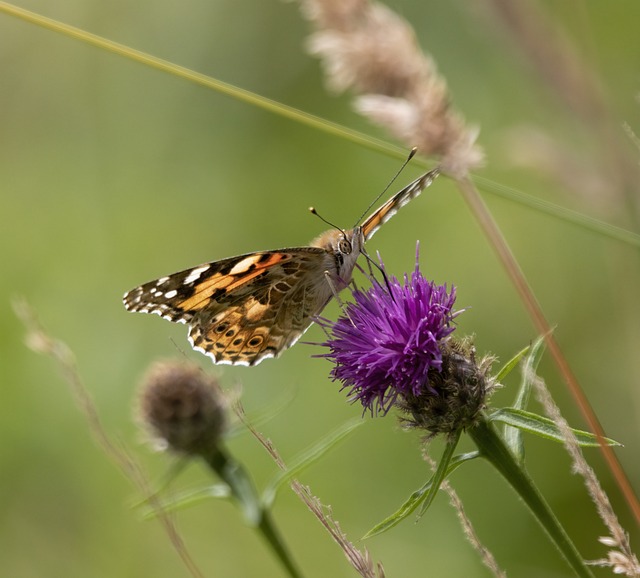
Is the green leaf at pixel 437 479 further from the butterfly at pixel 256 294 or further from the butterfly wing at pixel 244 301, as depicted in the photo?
the butterfly wing at pixel 244 301

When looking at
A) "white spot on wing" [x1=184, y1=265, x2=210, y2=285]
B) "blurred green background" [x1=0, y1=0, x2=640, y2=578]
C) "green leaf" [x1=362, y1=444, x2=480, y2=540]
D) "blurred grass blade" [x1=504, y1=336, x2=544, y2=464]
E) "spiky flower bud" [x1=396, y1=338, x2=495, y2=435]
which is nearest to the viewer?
"green leaf" [x1=362, y1=444, x2=480, y2=540]

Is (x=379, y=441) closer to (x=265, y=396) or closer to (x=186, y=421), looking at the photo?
(x=265, y=396)

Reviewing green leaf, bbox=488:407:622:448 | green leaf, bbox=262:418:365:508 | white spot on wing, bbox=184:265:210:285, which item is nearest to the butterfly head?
white spot on wing, bbox=184:265:210:285

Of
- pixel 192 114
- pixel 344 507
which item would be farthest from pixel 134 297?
pixel 192 114

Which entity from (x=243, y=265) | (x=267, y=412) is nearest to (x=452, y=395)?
(x=267, y=412)

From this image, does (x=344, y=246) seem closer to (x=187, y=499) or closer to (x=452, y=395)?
(x=452, y=395)

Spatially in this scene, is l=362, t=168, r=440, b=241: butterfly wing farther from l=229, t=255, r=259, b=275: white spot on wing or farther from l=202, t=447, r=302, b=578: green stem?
l=202, t=447, r=302, b=578: green stem

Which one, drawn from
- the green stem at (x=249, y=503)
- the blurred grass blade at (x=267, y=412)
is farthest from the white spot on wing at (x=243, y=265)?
the green stem at (x=249, y=503)
